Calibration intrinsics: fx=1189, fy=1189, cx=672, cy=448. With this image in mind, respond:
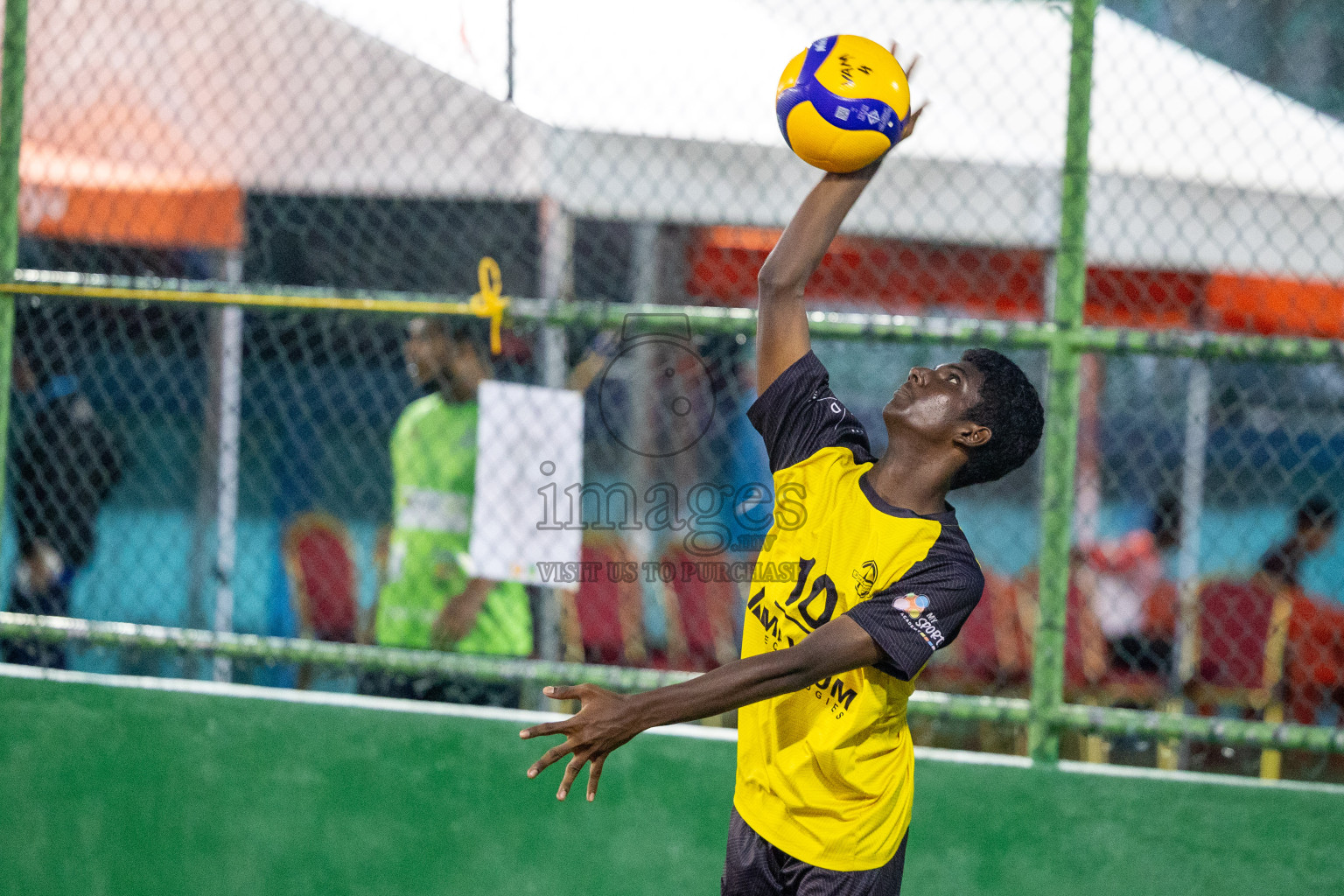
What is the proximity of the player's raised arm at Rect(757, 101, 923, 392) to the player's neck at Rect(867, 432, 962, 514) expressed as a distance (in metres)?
0.33

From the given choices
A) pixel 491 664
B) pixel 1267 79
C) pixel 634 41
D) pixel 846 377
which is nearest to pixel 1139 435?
pixel 846 377

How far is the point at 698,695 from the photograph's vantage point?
212 cm

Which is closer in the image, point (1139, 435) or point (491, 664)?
point (491, 664)

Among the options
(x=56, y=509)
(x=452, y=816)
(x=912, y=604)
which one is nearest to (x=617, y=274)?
(x=56, y=509)

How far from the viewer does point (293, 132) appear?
201 inches

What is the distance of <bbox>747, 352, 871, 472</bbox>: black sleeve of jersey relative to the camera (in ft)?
8.42

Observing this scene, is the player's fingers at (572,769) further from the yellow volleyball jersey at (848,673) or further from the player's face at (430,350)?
the player's face at (430,350)

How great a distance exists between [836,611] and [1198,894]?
1.56 m

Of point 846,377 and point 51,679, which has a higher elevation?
point 846,377

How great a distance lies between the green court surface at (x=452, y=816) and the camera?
10.4 ft

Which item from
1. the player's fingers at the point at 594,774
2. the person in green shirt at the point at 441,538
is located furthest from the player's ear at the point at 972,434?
the person in green shirt at the point at 441,538

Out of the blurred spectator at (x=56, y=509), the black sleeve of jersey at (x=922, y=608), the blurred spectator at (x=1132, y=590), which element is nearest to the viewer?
the black sleeve of jersey at (x=922, y=608)

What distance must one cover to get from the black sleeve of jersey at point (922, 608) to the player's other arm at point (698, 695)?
0.04 m

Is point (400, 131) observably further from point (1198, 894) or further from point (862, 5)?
point (1198, 894)
